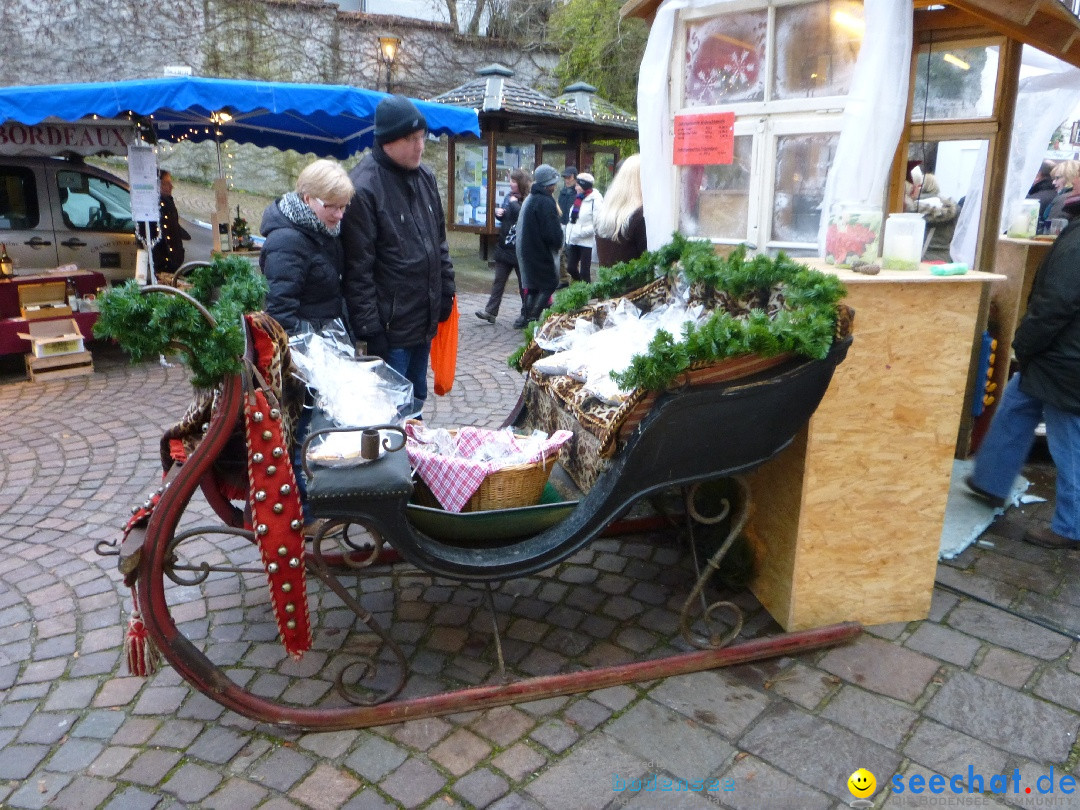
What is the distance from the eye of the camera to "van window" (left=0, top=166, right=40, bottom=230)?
7566mm

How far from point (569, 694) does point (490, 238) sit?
1201cm

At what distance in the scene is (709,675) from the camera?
274 centimetres

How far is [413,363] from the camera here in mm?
4094

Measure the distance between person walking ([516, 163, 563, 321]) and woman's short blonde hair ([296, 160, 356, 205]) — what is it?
474 centimetres

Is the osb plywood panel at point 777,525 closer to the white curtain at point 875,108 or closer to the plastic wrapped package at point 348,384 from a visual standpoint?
the white curtain at point 875,108

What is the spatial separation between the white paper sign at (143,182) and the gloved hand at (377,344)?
4.58 metres

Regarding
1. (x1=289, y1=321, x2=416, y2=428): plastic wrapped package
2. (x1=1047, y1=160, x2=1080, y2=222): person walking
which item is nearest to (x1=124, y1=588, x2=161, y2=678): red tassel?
(x1=289, y1=321, x2=416, y2=428): plastic wrapped package

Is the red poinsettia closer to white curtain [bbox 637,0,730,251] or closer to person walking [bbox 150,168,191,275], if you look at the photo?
white curtain [bbox 637,0,730,251]

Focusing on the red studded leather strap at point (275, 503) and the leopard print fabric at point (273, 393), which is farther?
the leopard print fabric at point (273, 393)

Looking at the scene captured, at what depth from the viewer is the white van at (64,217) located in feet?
25.0

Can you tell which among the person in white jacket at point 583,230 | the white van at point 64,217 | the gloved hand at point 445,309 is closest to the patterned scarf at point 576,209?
the person in white jacket at point 583,230

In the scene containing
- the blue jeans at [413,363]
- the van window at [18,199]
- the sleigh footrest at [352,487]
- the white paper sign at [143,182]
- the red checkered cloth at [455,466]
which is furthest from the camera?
the van window at [18,199]

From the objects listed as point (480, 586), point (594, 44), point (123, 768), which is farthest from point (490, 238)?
point (123, 768)

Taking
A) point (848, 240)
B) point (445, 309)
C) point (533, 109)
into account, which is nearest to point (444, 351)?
point (445, 309)
